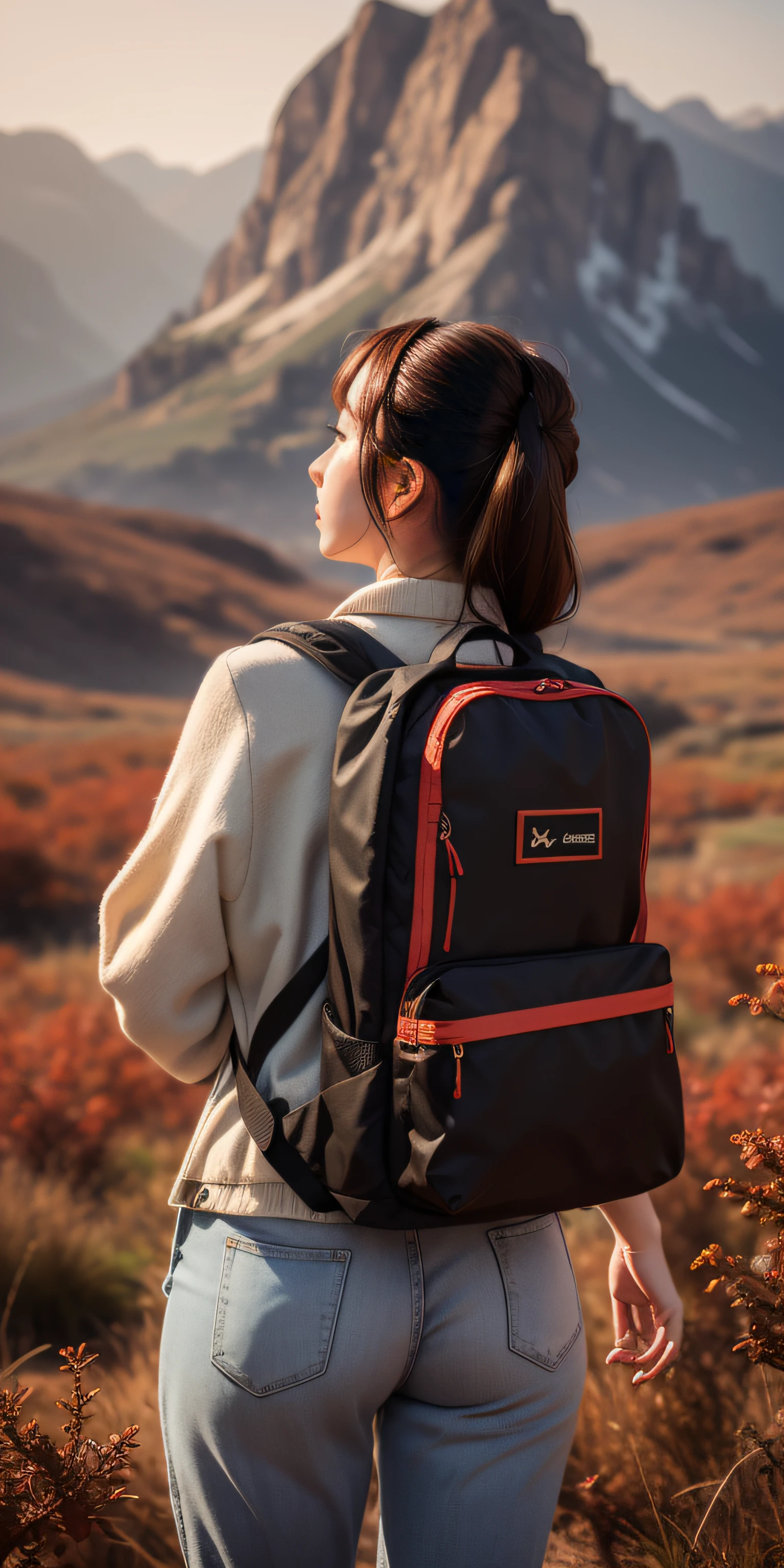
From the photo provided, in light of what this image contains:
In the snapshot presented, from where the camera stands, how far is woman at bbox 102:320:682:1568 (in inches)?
33.0

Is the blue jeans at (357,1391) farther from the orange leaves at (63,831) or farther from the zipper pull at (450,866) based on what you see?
the orange leaves at (63,831)

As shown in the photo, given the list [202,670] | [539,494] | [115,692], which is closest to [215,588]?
[202,670]

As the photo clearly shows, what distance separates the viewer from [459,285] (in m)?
8.59

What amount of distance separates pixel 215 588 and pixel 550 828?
6688 mm

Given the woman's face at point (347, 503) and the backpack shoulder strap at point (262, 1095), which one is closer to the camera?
the backpack shoulder strap at point (262, 1095)

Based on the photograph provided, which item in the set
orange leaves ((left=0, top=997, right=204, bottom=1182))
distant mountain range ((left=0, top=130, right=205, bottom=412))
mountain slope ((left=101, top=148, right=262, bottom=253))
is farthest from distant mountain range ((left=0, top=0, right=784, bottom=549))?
orange leaves ((left=0, top=997, right=204, bottom=1182))

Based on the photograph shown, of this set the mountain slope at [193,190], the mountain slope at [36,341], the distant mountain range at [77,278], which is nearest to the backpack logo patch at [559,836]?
the mountain slope at [193,190]

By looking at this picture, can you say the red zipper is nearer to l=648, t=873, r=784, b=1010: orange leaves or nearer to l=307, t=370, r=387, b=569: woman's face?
l=307, t=370, r=387, b=569: woman's face

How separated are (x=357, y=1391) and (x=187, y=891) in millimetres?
424

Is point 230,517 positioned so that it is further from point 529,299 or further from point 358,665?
point 358,665

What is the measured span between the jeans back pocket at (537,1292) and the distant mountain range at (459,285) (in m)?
7.45

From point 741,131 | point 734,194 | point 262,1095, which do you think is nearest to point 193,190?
point 741,131

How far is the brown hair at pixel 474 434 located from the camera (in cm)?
94

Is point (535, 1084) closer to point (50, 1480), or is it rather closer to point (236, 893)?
point (236, 893)
